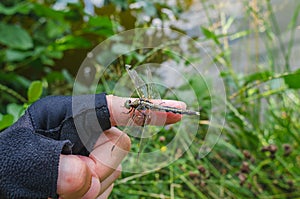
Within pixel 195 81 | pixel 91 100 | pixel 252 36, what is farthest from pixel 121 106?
pixel 252 36

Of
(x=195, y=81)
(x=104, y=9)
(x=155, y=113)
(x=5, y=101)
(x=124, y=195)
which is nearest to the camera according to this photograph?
(x=155, y=113)

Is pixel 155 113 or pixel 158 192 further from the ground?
pixel 155 113

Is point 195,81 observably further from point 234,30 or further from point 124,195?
point 234,30

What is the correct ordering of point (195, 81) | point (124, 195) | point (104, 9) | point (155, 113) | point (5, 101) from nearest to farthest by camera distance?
point (155, 113), point (195, 81), point (124, 195), point (5, 101), point (104, 9)

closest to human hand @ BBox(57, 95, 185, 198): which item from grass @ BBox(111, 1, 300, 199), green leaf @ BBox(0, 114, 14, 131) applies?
green leaf @ BBox(0, 114, 14, 131)

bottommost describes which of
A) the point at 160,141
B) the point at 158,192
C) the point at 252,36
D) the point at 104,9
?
the point at 158,192

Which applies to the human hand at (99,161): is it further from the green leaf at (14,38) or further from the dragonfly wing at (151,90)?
the green leaf at (14,38)

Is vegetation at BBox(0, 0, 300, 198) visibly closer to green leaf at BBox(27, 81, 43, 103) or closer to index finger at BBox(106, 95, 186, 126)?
green leaf at BBox(27, 81, 43, 103)

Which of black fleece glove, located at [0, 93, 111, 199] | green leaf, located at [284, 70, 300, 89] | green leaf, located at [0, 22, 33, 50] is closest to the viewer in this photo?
black fleece glove, located at [0, 93, 111, 199]
